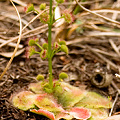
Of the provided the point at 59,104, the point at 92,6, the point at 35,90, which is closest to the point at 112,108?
the point at 59,104

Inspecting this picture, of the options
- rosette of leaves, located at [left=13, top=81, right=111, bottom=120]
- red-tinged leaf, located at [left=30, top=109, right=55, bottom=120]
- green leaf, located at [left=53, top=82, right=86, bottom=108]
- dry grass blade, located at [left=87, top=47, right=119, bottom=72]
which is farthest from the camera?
dry grass blade, located at [left=87, top=47, right=119, bottom=72]

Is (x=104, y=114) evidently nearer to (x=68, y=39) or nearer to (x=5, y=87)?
(x=5, y=87)

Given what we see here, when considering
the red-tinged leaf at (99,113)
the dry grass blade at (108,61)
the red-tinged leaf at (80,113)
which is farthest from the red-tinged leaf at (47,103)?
the dry grass blade at (108,61)

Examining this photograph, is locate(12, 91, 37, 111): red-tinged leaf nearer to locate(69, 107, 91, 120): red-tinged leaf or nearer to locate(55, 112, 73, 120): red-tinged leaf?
locate(55, 112, 73, 120): red-tinged leaf

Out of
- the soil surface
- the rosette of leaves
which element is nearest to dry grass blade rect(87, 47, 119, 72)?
the soil surface

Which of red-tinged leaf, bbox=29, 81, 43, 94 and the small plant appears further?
red-tinged leaf, bbox=29, 81, 43, 94

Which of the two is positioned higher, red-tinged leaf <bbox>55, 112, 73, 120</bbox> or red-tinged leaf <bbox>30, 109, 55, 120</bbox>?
red-tinged leaf <bbox>30, 109, 55, 120</bbox>

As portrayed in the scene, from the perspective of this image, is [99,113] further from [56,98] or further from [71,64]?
[71,64]

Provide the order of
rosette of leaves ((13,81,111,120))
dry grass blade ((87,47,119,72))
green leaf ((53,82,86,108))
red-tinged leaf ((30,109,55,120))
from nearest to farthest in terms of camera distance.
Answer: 1. red-tinged leaf ((30,109,55,120))
2. rosette of leaves ((13,81,111,120))
3. green leaf ((53,82,86,108))
4. dry grass blade ((87,47,119,72))
